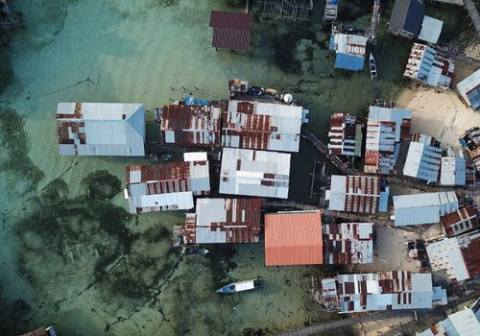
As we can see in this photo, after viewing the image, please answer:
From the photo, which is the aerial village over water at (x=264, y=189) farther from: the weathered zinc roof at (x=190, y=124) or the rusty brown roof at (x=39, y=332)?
the rusty brown roof at (x=39, y=332)

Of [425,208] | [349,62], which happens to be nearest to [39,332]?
[425,208]

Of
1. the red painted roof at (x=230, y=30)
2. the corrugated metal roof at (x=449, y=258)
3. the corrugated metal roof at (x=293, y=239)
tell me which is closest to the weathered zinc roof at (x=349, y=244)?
the corrugated metal roof at (x=293, y=239)

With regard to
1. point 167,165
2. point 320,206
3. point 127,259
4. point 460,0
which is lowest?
point 127,259

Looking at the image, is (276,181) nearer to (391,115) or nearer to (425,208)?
(391,115)

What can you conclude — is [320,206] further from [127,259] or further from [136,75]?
[136,75]

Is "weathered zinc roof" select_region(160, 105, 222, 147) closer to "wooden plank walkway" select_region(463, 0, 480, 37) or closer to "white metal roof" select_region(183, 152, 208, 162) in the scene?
"white metal roof" select_region(183, 152, 208, 162)

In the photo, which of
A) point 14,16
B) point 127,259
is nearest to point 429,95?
point 127,259

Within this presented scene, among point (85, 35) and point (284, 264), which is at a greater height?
point (85, 35)

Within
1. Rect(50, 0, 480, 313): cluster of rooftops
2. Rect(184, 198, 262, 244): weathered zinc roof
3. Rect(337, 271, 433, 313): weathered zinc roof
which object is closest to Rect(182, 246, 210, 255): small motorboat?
Rect(50, 0, 480, 313): cluster of rooftops
